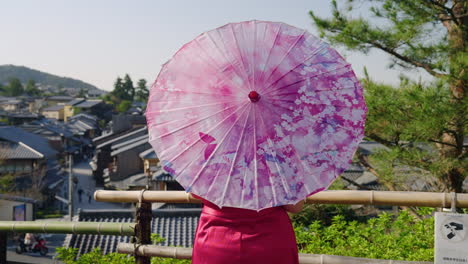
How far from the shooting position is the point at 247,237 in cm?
171

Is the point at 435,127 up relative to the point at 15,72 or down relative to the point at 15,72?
down

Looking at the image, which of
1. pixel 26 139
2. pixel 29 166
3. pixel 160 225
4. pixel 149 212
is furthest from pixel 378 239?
pixel 26 139

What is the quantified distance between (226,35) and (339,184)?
5.65 m

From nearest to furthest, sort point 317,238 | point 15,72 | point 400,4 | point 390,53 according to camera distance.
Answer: point 317,238, point 400,4, point 390,53, point 15,72

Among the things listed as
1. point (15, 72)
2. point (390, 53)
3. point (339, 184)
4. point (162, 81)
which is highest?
point (15, 72)

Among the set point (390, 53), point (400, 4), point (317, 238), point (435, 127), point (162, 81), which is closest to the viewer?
point (162, 81)

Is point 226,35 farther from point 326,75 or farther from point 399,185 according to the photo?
point 399,185

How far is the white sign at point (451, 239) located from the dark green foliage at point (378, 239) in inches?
19.3

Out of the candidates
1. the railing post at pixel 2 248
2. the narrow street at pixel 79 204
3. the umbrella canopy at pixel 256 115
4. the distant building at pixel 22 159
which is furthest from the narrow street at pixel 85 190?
the umbrella canopy at pixel 256 115

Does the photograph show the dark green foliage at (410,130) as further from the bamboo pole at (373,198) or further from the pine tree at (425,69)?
the bamboo pole at (373,198)

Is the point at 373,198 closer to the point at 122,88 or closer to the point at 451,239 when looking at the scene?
the point at 451,239

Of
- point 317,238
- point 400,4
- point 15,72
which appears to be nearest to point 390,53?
point 400,4

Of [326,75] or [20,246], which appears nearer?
[326,75]

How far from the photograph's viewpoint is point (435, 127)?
5.70 metres
